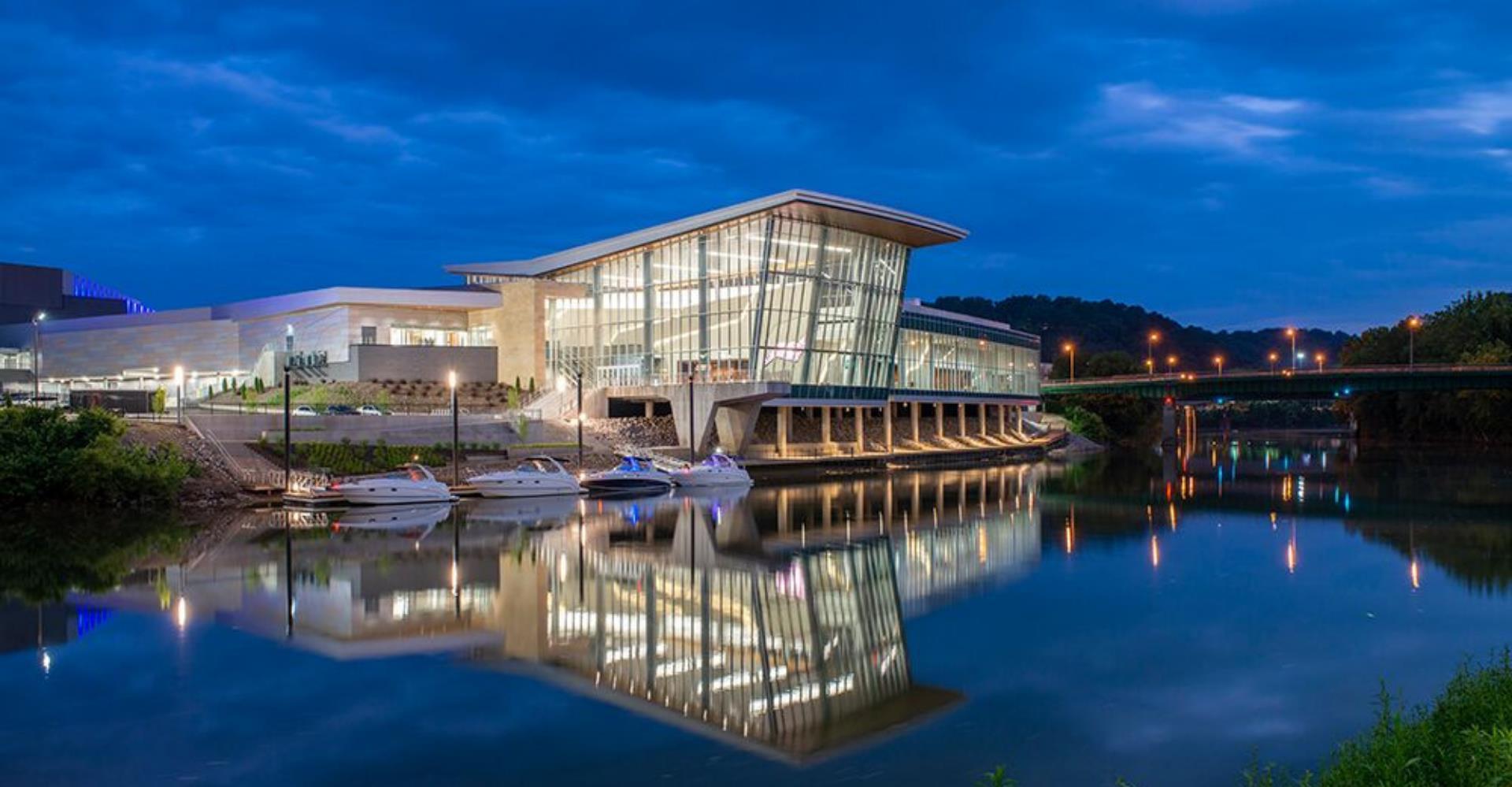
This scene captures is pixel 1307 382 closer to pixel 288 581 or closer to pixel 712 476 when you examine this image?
pixel 712 476

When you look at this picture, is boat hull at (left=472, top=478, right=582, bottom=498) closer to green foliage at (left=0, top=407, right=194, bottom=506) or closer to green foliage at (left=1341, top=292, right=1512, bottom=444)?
green foliage at (left=0, top=407, right=194, bottom=506)

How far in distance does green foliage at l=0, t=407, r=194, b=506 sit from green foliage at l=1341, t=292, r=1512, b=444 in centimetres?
9008

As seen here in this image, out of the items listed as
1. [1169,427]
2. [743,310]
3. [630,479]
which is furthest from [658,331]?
[1169,427]

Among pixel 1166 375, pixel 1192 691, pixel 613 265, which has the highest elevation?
pixel 613 265

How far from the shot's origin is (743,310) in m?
64.8

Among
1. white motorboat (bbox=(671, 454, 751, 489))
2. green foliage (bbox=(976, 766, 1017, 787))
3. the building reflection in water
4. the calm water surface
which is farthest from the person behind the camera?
white motorboat (bbox=(671, 454, 751, 489))

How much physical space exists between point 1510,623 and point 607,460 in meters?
40.6

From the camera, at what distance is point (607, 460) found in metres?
55.7

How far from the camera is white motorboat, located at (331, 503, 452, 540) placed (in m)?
35.3

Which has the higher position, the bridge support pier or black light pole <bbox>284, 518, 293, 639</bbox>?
the bridge support pier

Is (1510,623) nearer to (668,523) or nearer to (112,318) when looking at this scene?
(668,523)

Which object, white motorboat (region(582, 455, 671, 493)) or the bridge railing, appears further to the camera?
the bridge railing

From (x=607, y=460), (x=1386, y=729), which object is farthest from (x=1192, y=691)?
(x=607, y=460)

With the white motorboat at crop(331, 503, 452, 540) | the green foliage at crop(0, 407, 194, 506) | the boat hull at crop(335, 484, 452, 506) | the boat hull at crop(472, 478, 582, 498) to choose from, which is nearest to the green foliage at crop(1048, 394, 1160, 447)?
the boat hull at crop(472, 478, 582, 498)
